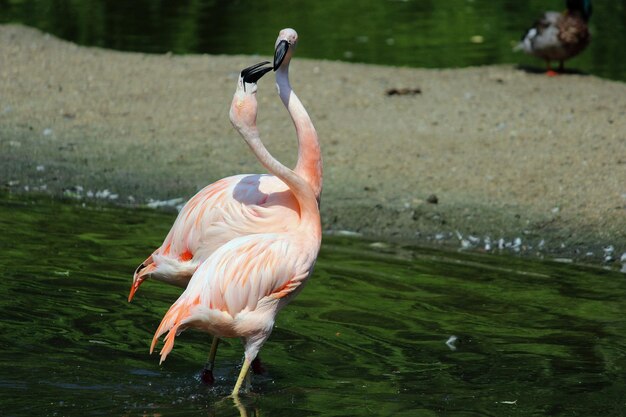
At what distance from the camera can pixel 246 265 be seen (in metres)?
4.66

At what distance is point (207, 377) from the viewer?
490 cm

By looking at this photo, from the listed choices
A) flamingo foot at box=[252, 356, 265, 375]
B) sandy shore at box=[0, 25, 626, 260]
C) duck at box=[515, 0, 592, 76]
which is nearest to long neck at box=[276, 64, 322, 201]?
flamingo foot at box=[252, 356, 265, 375]

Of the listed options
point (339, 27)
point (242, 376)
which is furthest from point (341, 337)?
point (339, 27)

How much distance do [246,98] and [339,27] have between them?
35.3 ft

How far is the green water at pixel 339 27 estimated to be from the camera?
13.0 m

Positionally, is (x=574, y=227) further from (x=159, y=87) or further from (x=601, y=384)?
(x=159, y=87)

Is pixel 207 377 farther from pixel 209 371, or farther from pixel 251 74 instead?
pixel 251 74

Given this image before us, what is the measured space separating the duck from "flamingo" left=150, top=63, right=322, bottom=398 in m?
7.09

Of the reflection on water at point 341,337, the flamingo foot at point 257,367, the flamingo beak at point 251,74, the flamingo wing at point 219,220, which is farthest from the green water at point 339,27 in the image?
the flamingo beak at point 251,74

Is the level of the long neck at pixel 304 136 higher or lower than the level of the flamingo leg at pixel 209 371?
higher

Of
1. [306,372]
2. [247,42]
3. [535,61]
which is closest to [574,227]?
[306,372]

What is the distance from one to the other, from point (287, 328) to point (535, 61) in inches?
304

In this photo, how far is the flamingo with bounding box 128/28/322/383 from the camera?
4.92 m

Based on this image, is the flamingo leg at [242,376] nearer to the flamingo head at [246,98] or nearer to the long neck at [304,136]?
the long neck at [304,136]
